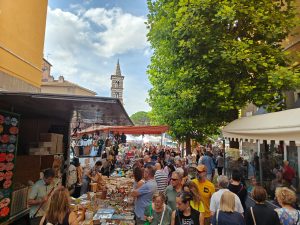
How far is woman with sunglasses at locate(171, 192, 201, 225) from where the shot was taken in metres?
4.09

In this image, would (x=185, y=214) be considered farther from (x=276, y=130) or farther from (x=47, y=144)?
(x=47, y=144)

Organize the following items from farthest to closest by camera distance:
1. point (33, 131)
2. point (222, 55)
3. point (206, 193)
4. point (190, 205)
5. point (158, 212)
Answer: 1. point (33, 131)
2. point (222, 55)
3. point (206, 193)
4. point (158, 212)
5. point (190, 205)

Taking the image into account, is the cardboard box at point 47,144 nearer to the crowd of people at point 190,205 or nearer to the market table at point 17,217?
the market table at point 17,217

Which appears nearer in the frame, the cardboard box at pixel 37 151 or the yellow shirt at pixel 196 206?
the yellow shirt at pixel 196 206

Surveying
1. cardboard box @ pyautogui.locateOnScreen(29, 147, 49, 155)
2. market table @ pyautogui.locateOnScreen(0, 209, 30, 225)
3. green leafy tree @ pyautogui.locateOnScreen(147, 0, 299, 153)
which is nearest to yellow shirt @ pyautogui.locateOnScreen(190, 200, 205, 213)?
market table @ pyautogui.locateOnScreen(0, 209, 30, 225)

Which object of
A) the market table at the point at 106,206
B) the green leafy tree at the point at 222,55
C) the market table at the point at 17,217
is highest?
the green leafy tree at the point at 222,55

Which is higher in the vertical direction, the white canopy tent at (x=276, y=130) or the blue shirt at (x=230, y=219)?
the white canopy tent at (x=276, y=130)

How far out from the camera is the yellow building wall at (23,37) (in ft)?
28.4

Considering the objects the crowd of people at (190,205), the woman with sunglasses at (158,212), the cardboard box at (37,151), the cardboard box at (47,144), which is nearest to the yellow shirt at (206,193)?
the crowd of people at (190,205)

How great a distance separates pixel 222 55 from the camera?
9227 mm

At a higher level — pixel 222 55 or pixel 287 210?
pixel 222 55

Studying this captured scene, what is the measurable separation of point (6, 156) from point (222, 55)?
24.0 ft

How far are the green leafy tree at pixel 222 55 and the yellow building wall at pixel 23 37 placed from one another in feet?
16.3

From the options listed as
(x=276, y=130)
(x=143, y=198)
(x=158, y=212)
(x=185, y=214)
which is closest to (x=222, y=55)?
(x=276, y=130)
